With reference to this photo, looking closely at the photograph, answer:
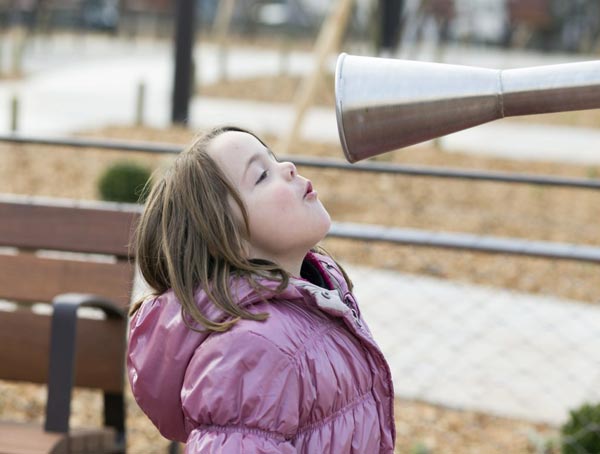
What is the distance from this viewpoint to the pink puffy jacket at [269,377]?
5.27 feet

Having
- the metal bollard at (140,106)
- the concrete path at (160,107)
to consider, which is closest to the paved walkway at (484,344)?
the concrete path at (160,107)

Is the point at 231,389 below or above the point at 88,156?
above

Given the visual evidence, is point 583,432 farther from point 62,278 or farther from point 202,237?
point 202,237

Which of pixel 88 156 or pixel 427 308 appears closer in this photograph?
pixel 427 308

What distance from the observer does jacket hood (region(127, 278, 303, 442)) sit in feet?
5.59

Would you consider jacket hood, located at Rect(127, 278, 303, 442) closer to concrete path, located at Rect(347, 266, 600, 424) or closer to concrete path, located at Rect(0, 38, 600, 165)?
concrete path, located at Rect(347, 266, 600, 424)

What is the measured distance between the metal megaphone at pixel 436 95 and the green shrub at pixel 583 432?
265 cm

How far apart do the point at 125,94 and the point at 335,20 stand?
7.03 meters

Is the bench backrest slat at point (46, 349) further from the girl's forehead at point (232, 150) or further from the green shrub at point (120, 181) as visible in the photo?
the green shrub at point (120, 181)

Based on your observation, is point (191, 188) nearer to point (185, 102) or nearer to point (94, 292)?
point (94, 292)

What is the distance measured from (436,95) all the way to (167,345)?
76cm

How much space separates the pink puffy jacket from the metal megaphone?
1.82 ft

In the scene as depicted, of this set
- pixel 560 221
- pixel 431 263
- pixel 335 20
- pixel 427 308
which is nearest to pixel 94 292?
pixel 427 308

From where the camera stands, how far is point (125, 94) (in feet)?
51.1
